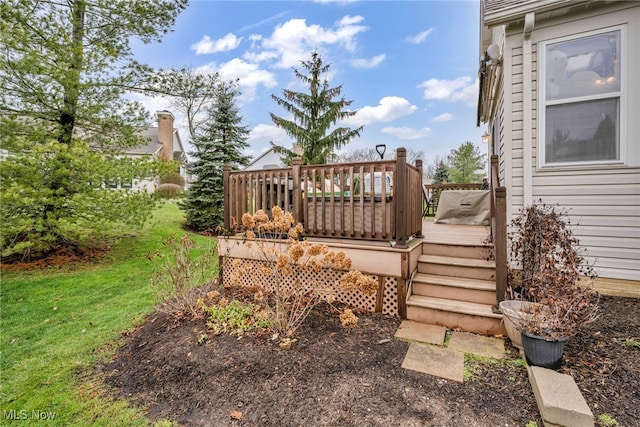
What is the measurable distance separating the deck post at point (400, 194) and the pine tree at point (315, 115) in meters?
9.99

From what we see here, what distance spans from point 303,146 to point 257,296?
10907mm

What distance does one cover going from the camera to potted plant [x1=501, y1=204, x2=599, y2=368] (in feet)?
8.05

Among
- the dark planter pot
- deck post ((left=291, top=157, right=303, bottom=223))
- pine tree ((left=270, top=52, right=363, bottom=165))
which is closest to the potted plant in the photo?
the dark planter pot

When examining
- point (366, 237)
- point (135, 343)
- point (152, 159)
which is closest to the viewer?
point (135, 343)

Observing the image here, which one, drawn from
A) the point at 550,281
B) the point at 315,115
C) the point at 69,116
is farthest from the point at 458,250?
the point at 315,115

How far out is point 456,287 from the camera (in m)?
3.62

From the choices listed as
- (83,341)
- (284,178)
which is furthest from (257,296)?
(83,341)

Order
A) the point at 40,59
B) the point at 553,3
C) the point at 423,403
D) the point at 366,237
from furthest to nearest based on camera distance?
1. the point at 40,59
2. the point at 366,237
3. the point at 553,3
4. the point at 423,403

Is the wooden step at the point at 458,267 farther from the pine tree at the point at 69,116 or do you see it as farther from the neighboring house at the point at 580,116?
the pine tree at the point at 69,116

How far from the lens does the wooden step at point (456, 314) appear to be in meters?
3.20

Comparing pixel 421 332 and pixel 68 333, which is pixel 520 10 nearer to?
pixel 421 332

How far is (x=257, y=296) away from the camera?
3.58m

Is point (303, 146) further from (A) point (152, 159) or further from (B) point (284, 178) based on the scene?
(B) point (284, 178)

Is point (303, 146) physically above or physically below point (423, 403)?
above
